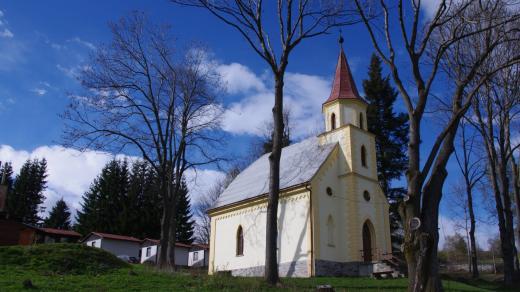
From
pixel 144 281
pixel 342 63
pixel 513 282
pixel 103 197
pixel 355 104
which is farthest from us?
pixel 103 197

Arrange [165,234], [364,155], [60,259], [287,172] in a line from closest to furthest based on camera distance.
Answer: [60,259] < [165,234] < [364,155] < [287,172]

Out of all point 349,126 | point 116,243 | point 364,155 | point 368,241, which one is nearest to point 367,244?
point 368,241

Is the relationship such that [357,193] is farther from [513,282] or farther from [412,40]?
[412,40]

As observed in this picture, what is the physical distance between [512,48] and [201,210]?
40.9 m

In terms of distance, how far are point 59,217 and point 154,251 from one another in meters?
21.0

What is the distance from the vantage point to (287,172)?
27141 millimetres

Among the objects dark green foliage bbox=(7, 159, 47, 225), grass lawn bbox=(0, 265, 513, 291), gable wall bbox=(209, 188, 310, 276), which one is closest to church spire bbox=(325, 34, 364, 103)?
gable wall bbox=(209, 188, 310, 276)

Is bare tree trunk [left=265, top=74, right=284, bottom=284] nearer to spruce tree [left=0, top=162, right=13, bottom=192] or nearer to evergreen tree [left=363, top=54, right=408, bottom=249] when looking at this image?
evergreen tree [left=363, top=54, right=408, bottom=249]

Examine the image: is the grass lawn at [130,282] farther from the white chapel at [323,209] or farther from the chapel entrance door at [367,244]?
the chapel entrance door at [367,244]

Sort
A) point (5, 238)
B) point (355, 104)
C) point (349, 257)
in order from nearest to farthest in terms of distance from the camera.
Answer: point (349, 257) < point (355, 104) < point (5, 238)

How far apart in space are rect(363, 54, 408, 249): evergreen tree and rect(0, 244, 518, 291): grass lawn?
53.8ft

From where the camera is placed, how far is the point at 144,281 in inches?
558

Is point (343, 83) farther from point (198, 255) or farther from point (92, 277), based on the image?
point (198, 255)

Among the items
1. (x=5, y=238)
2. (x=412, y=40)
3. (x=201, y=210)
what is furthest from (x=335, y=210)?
(x=201, y=210)
